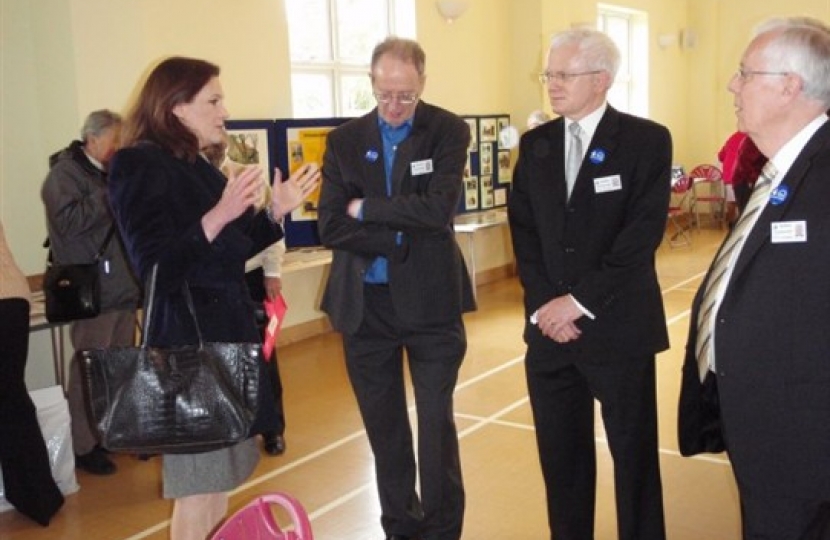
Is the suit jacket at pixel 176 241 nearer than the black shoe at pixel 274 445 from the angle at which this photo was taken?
Yes

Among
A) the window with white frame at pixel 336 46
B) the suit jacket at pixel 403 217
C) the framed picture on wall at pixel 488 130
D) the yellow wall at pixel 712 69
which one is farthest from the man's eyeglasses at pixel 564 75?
the yellow wall at pixel 712 69

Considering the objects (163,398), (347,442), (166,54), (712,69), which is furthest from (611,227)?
(712,69)

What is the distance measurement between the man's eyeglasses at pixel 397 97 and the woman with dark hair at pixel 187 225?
Answer: 2.02 ft

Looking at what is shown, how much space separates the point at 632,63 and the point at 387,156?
10.1 meters

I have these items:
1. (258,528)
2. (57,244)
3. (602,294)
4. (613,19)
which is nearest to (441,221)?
(602,294)

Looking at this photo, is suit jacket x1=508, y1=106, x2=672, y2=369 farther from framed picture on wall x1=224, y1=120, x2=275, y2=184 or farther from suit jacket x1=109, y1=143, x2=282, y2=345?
framed picture on wall x1=224, y1=120, x2=275, y2=184

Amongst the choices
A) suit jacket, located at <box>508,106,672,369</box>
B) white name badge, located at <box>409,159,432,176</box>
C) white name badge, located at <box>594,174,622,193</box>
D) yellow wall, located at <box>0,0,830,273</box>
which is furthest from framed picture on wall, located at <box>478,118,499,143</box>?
white name badge, located at <box>594,174,622,193</box>

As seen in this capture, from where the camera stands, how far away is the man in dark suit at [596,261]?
238 cm

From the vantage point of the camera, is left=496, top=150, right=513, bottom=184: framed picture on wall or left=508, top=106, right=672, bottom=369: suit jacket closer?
left=508, top=106, right=672, bottom=369: suit jacket

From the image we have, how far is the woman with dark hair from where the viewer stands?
199 cm

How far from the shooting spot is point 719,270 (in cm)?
196

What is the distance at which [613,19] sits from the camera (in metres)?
11.4

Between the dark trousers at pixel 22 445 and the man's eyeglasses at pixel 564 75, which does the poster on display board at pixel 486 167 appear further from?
the man's eyeglasses at pixel 564 75

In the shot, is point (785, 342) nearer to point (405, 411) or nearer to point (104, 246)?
point (405, 411)
